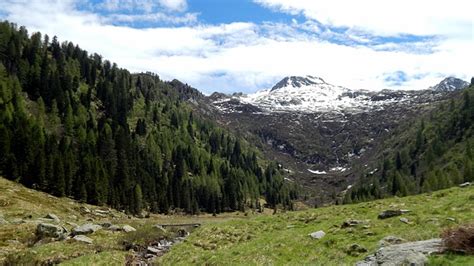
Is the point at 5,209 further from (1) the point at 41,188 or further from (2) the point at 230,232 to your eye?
(1) the point at 41,188

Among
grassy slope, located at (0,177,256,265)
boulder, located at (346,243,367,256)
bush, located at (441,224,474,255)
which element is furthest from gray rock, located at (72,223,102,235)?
bush, located at (441,224,474,255)

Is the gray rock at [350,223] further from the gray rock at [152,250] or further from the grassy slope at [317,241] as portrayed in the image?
the gray rock at [152,250]

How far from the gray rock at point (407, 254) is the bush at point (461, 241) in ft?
1.63

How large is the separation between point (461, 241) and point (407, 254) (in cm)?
230

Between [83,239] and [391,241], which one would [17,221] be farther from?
[391,241]

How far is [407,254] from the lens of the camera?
1967 cm

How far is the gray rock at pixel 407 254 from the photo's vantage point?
18969 millimetres

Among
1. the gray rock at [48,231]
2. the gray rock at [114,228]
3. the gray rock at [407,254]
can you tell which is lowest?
the gray rock at [114,228]

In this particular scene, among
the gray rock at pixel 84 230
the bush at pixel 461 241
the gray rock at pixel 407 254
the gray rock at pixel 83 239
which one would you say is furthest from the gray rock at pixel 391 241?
the gray rock at pixel 84 230

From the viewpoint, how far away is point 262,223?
2148 inches

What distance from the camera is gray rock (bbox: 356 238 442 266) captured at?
18969 mm

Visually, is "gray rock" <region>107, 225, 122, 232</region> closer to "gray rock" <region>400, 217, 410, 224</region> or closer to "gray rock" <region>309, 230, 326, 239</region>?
"gray rock" <region>309, 230, 326, 239</region>

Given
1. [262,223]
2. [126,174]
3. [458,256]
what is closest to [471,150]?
[126,174]

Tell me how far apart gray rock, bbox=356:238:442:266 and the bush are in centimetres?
50
